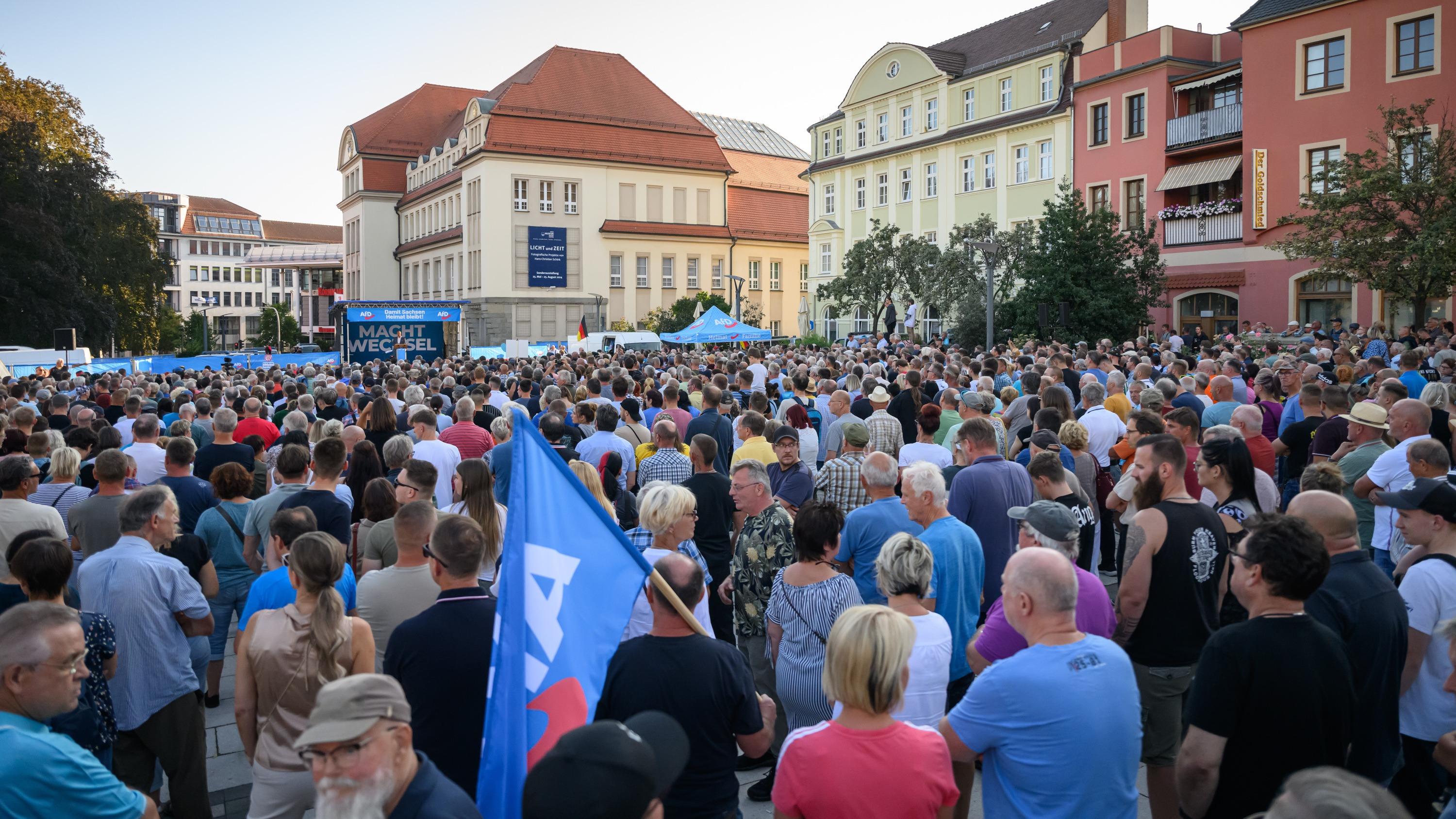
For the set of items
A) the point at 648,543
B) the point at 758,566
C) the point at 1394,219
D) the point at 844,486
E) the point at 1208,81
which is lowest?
the point at 758,566

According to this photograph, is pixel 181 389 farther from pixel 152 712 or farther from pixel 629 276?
pixel 629 276

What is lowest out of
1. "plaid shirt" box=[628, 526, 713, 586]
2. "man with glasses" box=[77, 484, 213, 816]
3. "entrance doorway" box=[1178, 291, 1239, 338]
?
"man with glasses" box=[77, 484, 213, 816]

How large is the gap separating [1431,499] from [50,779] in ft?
17.4

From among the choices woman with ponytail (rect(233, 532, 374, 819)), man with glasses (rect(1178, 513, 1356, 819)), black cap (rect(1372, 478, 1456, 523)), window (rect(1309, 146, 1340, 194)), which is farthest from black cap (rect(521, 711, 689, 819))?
window (rect(1309, 146, 1340, 194))

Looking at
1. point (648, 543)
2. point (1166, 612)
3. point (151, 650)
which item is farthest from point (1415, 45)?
point (151, 650)

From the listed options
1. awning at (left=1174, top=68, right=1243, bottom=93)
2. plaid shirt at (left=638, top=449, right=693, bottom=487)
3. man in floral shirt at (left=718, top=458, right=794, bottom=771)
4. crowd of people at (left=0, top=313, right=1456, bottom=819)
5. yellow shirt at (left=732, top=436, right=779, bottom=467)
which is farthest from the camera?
awning at (left=1174, top=68, right=1243, bottom=93)

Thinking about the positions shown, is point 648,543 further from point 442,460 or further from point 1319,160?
point 1319,160

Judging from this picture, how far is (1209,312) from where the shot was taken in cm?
3234

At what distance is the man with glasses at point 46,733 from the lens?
2.82 metres

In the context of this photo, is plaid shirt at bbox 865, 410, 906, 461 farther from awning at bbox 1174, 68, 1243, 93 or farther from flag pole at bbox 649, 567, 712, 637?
awning at bbox 1174, 68, 1243, 93

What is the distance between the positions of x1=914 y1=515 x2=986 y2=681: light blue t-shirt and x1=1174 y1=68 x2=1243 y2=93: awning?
3193cm

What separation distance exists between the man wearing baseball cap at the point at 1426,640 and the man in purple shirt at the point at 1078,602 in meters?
1.25

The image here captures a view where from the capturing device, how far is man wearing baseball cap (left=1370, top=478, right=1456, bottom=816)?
4133 millimetres

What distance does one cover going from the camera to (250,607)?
174 inches
